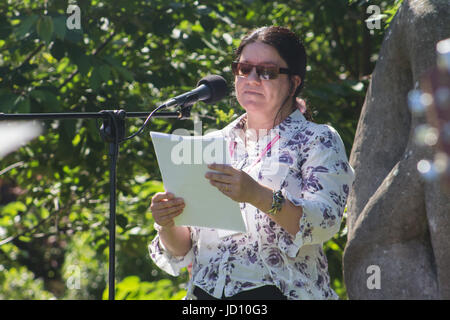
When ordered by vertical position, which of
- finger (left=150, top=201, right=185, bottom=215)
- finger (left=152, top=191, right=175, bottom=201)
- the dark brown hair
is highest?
the dark brown hair

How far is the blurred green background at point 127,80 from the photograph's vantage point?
3850 millimetres

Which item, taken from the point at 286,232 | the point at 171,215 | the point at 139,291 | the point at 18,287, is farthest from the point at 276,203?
the point at 18,287

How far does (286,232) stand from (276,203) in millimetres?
168

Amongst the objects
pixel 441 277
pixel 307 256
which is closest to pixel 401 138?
pixel 441 277

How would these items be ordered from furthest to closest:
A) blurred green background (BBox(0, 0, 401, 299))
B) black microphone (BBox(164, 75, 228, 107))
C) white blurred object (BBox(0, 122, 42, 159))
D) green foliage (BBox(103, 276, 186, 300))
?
1. green foliage (BBox(103, 276, 186, 300))
2. white blurred object (BBox(0, 122, 42, 159))
3. blurred green background (BBox(0, 0, 401, 299))
4. black microphone (BBox(164, 75, 228, 107))

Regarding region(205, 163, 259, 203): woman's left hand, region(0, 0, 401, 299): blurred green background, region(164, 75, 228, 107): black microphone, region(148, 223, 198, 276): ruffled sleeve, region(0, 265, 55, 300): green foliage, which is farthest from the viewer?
region(0, 265, 55, 300): green foliage

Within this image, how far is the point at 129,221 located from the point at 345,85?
1.93m

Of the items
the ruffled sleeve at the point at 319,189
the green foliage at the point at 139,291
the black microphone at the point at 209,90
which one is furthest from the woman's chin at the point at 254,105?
the green foliage at the point at 139,291

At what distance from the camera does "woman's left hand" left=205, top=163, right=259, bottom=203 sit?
2008mm

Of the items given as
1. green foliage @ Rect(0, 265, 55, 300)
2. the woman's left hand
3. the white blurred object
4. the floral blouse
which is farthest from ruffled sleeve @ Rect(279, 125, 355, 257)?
green foliage @ Rect(0, 265, 55, 300)

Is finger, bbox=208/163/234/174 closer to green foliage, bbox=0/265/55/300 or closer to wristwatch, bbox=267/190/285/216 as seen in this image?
wristwatch, bbox=267/190/285/216

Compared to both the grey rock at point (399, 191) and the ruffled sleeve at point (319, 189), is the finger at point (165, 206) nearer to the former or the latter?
the ruffled sleeve at point (319, 189)

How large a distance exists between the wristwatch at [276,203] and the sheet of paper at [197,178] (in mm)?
103

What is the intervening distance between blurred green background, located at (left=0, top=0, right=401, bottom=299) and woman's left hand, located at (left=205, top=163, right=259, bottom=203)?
1571 millimetres
